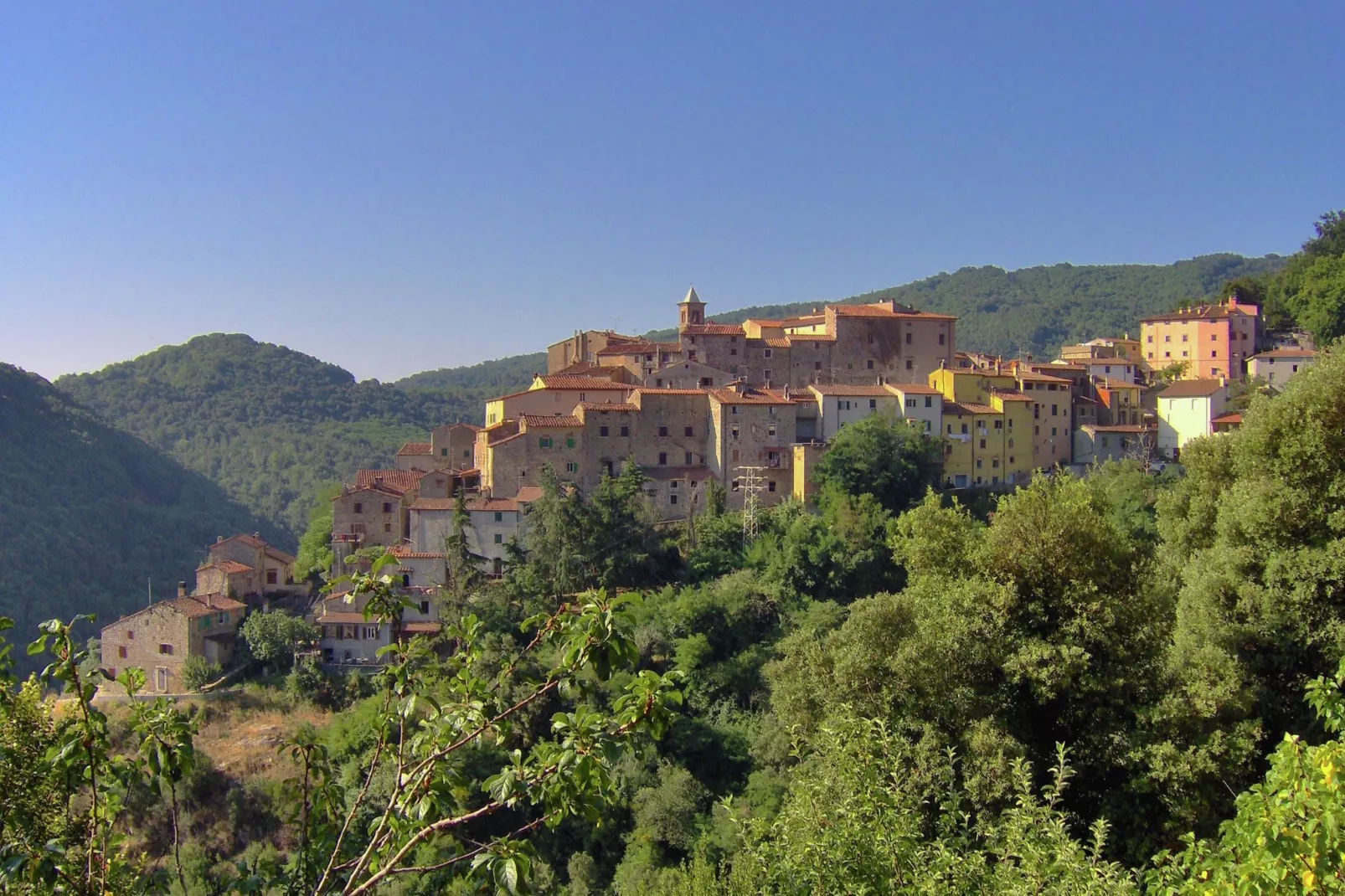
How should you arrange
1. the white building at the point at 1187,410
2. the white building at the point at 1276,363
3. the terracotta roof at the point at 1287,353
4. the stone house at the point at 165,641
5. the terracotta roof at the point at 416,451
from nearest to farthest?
the stone house at the point at 165,641, the white building at the point at 1187,410, the terracotta roof at the point at 416,451, the white building at the point at 1276,363, the terracotta roof at the point at 1287,353

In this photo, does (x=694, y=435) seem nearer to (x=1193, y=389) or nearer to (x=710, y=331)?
(x=710, y=331)

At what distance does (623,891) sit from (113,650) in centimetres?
2202

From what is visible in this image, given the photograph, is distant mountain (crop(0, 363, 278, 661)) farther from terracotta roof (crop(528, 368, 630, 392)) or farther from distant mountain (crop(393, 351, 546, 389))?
distant mountain (crop(393, 351, 546, 389))

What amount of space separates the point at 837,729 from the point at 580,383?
3290 cm

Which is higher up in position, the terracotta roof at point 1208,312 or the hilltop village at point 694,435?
the terracotta roof at point 1208,312

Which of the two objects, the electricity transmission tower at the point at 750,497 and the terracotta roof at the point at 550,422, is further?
the terracotta roof at the point at 550,422

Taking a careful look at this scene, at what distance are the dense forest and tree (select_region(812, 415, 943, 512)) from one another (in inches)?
195

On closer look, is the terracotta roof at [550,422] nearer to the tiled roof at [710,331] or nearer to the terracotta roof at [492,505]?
the terracotta roof at [492,505]

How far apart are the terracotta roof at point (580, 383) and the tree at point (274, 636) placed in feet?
44.5

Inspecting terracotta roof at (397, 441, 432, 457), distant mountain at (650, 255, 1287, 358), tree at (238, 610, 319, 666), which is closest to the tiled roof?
terracotta roof at (397, 441, 432, 457)

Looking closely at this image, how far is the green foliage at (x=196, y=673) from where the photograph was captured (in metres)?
33.7

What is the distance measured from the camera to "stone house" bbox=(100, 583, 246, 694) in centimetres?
3416

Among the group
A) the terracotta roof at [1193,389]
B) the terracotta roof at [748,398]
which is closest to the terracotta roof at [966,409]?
the terracotta roof at [748,398]

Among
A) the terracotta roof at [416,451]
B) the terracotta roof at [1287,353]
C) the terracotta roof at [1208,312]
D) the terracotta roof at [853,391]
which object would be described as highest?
the terracotta roof at [1208,312]
